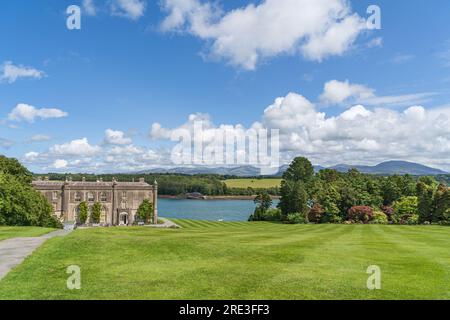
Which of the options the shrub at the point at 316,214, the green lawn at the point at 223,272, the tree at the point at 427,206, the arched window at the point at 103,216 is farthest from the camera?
the arched window at the point at 103,216

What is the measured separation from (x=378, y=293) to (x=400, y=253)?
798cm

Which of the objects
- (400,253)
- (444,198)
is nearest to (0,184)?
(400,253)

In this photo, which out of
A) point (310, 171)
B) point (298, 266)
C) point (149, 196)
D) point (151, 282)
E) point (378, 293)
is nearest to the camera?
point (378, 293)

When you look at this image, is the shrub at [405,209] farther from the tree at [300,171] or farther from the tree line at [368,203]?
the tree at [300,171]

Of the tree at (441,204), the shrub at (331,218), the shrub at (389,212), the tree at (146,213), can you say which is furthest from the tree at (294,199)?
the tree at (146,213)

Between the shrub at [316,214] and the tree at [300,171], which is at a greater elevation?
the tree at [300,171]

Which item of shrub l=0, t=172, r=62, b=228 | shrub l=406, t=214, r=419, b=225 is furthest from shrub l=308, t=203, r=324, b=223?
shrub l=0, t=172, r=62, b=228

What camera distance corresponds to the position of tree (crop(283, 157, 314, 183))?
102688 mm

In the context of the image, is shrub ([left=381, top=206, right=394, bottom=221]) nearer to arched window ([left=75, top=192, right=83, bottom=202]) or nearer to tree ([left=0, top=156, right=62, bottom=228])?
tree ([left=0, top=156, right=62, bottom=228])

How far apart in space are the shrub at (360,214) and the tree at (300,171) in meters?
31.3

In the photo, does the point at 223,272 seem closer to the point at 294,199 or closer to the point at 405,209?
the point at 405,209

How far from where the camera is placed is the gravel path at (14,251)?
13883 millimetres

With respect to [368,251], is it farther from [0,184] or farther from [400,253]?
[0,184]
